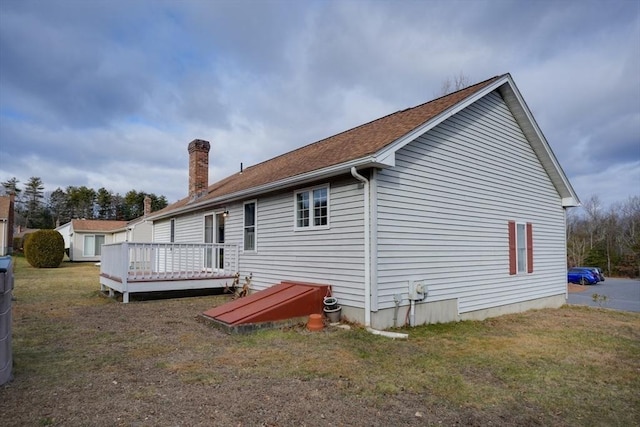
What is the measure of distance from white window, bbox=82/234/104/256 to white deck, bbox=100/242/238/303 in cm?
2334

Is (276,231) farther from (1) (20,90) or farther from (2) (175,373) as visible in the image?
(1) (20,90)

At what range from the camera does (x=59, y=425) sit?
3121 millimetres

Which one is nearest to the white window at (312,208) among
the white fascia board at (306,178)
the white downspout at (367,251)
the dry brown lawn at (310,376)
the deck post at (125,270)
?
the white fascia board at (306,178)

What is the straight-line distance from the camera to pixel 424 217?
8016 millimetres

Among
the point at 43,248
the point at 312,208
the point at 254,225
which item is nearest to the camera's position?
the point at 312,208

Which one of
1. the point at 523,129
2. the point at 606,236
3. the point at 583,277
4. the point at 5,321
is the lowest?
the point at 583,277

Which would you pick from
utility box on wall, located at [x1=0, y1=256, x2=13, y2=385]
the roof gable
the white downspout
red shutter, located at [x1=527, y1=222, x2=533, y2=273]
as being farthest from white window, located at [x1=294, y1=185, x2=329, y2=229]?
red shutter, located at [x1=527, y1=222, x2=533, y2=273]

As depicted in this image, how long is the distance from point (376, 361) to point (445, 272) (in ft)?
12.8

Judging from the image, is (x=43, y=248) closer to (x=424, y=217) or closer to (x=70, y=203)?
(x=424, y=217)

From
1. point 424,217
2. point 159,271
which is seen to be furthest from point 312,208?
point 159,271

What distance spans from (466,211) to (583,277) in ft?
96.1

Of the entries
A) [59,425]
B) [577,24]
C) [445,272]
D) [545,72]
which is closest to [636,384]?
[445,272]

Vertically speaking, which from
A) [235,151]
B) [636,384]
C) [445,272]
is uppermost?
[235,151]

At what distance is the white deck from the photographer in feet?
32.5
